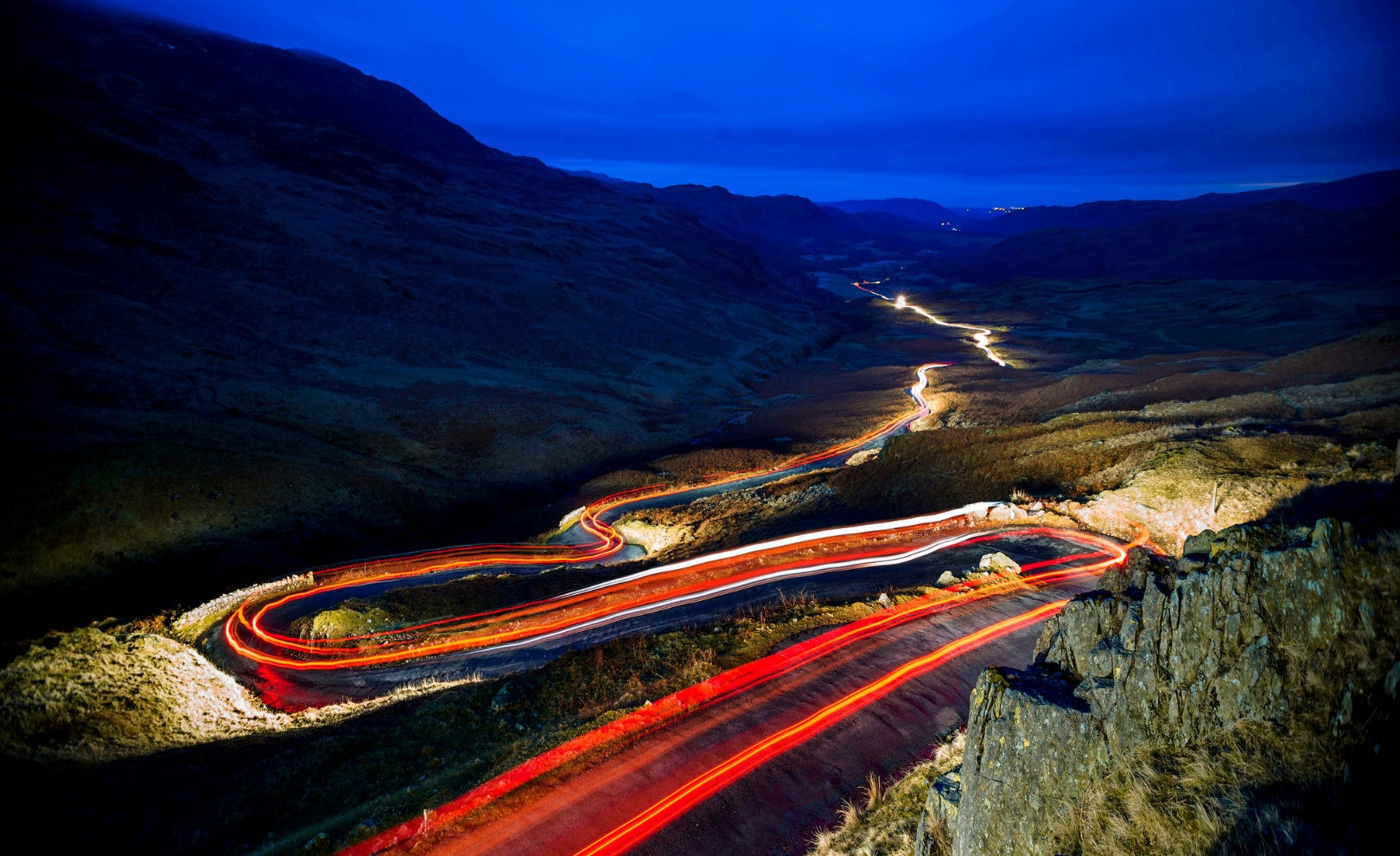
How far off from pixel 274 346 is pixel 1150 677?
271 feet

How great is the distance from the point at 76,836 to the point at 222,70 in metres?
251

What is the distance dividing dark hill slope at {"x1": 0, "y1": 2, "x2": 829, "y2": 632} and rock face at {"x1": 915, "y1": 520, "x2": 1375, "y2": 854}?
129 ft

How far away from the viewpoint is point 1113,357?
95500mm

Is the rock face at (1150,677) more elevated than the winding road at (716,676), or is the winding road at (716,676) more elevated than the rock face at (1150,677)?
the rock face at (1150,677)

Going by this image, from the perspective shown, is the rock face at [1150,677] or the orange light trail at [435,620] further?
the orange light trail at [435,620]

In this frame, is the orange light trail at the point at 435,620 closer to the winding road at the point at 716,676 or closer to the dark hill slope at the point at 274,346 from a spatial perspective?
the winding road at the point at 716,676

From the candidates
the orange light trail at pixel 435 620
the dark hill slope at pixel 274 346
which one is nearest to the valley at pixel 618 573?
the orange light trail at pixel 435 620

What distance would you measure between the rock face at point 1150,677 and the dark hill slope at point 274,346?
39.4 meters

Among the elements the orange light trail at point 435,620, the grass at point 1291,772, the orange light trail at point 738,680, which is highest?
the grass at point 1291,772

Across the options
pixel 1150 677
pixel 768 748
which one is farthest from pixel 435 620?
pixel 1150 677

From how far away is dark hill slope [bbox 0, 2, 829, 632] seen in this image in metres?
37.1

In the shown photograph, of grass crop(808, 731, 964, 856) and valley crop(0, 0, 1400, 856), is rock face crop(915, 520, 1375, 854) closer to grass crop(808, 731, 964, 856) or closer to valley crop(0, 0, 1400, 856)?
valley crop(0, 0, 1400, 856)

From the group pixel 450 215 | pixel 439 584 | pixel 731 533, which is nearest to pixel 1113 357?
pixel 731 533

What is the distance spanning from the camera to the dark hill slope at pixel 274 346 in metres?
37.1
